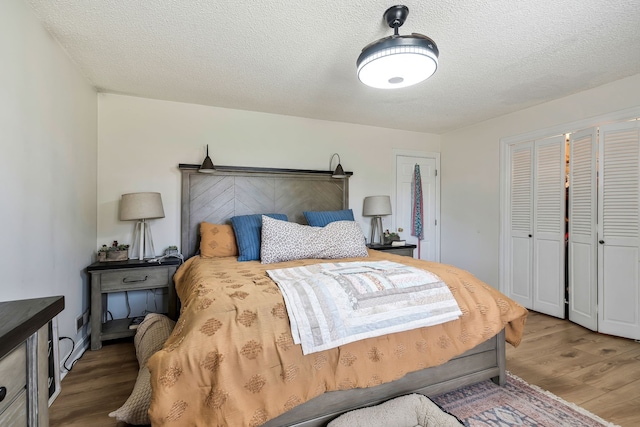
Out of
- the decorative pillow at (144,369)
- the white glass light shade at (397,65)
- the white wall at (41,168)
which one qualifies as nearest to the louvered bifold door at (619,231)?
the white glass light shade at (397,65)

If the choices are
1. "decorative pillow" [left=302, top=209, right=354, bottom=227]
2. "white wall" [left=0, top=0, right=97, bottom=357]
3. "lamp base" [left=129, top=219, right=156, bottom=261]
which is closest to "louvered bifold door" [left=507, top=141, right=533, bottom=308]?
"decorative pillow" [left=302, top=209, right=354, bottom=227]

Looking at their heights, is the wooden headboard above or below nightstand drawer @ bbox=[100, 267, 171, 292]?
above

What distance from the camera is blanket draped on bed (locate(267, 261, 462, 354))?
4.93 ft

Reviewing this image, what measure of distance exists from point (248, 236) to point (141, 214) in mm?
976

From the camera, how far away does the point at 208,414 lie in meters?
1.29

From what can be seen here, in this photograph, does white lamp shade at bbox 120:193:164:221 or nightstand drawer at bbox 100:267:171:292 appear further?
white lamp shade at bbox 120:193:164:221

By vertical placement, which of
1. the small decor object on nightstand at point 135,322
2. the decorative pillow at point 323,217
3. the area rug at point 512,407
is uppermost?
the decorative pillow at point 323,217

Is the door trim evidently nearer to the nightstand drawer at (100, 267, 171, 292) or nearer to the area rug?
the area rug

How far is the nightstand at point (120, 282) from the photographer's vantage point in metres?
2.57

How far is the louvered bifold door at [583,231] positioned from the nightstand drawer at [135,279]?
4.06 metres

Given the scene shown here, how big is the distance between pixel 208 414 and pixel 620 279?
360 centimetres

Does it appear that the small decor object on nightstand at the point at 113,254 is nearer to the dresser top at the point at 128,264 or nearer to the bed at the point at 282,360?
the dresser top at the point at 128,264

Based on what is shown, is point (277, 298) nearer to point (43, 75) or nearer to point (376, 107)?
point (43, 75)

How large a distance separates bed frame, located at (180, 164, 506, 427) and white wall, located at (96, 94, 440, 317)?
0.50 ft
